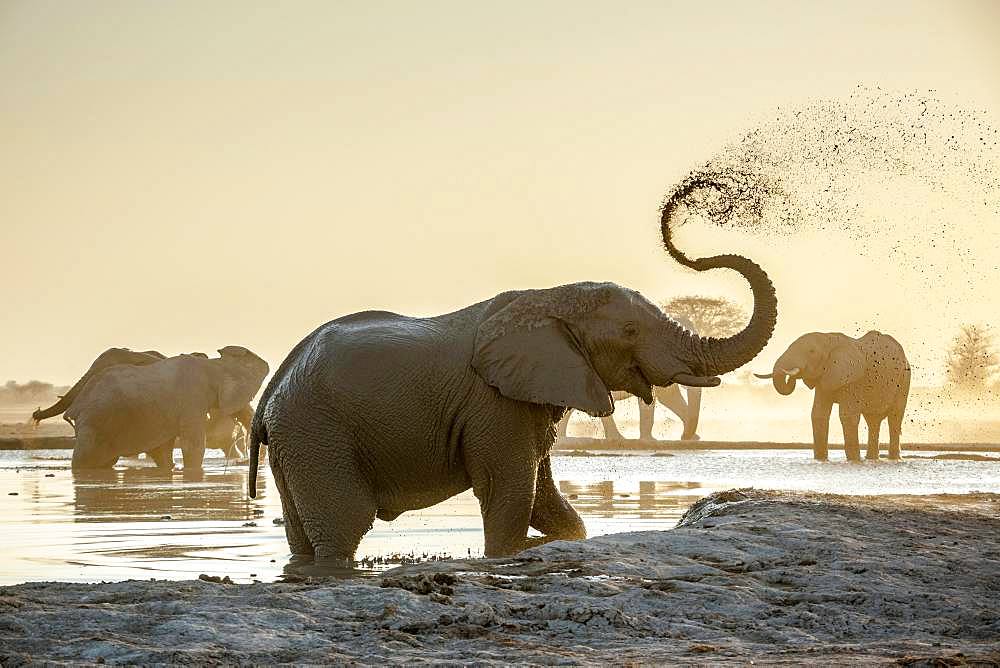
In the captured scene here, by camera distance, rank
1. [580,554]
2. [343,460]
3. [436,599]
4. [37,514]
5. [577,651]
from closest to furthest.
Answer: [577,651] → [436,599] → [580,554] → [343,460] → [37,514]

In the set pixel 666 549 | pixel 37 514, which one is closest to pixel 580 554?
pixel 666 549

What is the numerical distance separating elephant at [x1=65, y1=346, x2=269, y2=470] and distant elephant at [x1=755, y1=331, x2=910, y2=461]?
11742 millimetres

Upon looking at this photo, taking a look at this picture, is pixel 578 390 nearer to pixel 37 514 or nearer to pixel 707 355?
pixel 707 355

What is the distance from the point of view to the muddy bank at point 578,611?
4.96 meters

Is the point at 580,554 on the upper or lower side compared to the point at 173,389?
lower

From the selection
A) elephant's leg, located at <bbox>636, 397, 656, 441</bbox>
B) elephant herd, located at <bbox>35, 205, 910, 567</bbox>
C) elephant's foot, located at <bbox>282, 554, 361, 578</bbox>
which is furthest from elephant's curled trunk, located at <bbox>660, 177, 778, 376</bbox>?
elephant's leg, located at <bbox>636, 397, 656, 441</bbox>

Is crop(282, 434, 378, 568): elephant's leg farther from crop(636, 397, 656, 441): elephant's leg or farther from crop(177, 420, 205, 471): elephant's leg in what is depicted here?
crop(636, 397, 656, 441): elephant's leg

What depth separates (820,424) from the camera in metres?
30.0

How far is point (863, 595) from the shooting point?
621 cm

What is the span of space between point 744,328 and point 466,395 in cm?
195

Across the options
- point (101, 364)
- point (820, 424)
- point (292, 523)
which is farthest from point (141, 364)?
point (292, 523)

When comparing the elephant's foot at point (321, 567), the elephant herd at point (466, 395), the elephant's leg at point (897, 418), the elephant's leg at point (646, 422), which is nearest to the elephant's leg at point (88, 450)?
the elephant herd at point (466, 395)

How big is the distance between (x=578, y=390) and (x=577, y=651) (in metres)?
4.15

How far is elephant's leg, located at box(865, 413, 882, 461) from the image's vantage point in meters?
29.8
